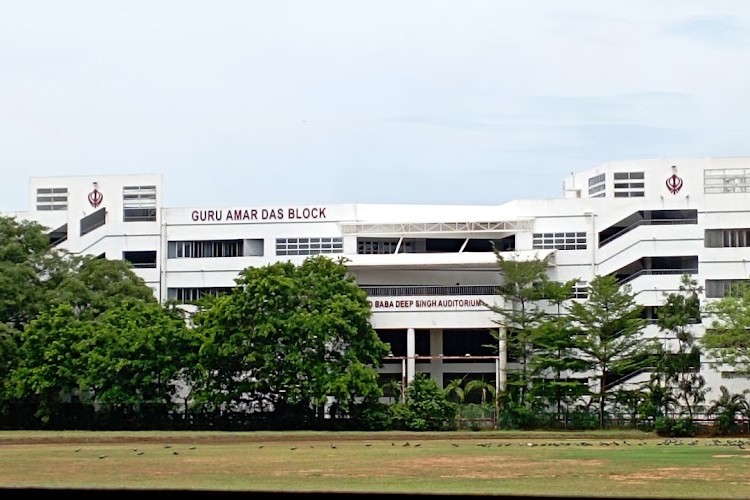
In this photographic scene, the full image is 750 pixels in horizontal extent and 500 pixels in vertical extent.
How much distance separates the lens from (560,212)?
182 ft

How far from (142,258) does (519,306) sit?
50.6 ft

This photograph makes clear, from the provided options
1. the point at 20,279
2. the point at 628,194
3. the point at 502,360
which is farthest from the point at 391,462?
the point at 628,194

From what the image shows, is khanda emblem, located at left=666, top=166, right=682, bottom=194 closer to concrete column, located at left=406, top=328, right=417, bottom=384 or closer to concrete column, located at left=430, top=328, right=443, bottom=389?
concrete column, located at left=430, top=328, right=443, bottom=389

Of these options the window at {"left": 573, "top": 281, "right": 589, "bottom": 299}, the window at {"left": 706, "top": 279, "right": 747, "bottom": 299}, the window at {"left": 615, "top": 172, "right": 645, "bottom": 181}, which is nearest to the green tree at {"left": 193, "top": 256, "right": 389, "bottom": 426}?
the window at {"left": 573, "top": 281, "right": 589, "bottom": 299}

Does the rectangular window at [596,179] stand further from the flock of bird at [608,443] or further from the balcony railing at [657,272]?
the flock of bird at [608,443]

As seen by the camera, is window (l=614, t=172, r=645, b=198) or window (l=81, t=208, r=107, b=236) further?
window (l=81, t=208, r=107, b=236)

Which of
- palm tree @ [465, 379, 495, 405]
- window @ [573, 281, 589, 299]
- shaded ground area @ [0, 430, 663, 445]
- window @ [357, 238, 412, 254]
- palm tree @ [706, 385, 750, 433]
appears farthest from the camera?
window @ [357, 238, 412, 254]

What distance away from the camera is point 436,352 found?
5588 centimetres

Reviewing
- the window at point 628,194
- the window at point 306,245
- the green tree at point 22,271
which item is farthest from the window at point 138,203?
the window at point 628,194

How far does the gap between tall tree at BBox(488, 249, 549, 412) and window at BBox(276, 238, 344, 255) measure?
22.6ft

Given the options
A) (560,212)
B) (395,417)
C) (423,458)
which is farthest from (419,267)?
(423,458)

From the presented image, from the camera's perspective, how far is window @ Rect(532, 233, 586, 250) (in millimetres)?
55250

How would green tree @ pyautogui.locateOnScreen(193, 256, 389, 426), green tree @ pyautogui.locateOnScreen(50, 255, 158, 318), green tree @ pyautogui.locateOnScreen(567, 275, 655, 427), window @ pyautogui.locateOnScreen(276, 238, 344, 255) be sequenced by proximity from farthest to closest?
1. window @ pyautogui.locateOnScreen(276, 238, 344, 255)
2. green tree @ pyautogui.locateOnScreen(50, 255, 158, 318)
3. green tree @ pyautogui.locateOnScreen(567, 275, 655, 427)
4. green tree @ pyautogui.locateOnScreen(193, 256, 389, 426)

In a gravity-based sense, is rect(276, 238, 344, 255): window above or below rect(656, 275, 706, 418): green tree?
above
